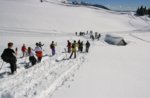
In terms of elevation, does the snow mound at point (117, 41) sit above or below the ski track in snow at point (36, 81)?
below

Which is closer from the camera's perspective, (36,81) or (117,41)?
(36,81)

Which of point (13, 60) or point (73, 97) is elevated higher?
point (13, 60)

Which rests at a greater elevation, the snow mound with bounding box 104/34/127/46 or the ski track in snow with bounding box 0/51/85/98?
the ski track in snow with bounding box 0/51/85/98

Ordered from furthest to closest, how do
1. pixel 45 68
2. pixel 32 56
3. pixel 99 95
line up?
pixel 32 56 < pixel 45 68 < pixel 99 95

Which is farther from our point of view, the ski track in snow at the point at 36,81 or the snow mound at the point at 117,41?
the snow mound at the point at 117,41

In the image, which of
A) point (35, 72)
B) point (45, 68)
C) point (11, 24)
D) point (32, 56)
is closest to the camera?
point (35, 72)

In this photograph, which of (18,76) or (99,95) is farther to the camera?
(18,76)

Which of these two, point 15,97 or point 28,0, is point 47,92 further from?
point 28,0

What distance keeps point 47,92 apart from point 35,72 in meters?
2.97

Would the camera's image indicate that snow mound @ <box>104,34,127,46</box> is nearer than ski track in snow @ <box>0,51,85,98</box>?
No

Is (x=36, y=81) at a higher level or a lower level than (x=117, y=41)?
higher

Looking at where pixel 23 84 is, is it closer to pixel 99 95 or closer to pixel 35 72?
pixel 35 72

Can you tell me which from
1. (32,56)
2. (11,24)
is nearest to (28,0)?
(11,24)

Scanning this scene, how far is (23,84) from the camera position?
30.5 ft
